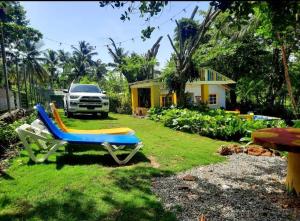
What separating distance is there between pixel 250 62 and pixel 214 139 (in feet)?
68.1

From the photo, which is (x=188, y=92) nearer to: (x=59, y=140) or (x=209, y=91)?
(x=209, y=91)

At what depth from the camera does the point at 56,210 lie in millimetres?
4117

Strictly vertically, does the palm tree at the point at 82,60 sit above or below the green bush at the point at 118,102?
above

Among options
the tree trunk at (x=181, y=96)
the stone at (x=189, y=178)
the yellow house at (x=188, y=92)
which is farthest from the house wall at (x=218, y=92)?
the stone at (x=189, y=178)

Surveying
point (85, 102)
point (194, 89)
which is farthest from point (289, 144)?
point (194, 89)

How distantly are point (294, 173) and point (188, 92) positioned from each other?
724 inches

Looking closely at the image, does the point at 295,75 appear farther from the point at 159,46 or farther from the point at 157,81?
the point at 159,46

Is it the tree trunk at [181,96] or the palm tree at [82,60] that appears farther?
the palm tree at [82,60]

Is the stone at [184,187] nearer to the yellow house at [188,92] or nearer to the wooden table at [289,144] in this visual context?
the wooden table at [289,144]

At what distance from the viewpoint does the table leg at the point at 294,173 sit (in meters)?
4.75

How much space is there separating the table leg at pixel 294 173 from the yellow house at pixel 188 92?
16.2 metres

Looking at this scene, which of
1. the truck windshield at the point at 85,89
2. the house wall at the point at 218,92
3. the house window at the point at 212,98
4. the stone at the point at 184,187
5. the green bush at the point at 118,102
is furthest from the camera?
the green bush at the point at 118,102

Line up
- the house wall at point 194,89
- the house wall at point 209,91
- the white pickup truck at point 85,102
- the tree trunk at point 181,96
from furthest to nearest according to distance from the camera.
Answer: the house wall at point 194,89, the house wall at point 209,91, the tree trunk at point 181,96, the white pickup truck at point 85,102

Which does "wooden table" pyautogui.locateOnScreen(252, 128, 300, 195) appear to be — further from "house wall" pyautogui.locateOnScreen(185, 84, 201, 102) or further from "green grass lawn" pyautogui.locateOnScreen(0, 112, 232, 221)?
"house wall" pyautogui.locateOnScreen(185, 84, 201, 102)
